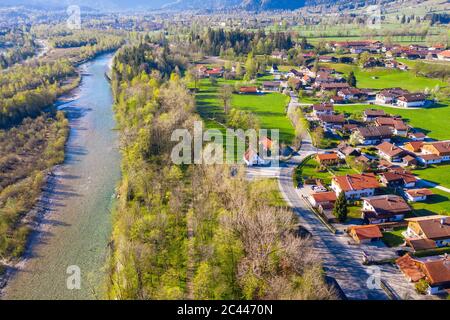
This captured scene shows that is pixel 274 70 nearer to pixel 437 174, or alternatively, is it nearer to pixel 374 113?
pixel 374 113

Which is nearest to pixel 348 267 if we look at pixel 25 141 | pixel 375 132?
pixel 375 132

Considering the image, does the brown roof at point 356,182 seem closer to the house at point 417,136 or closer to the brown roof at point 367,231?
the brown roof at point 367,231

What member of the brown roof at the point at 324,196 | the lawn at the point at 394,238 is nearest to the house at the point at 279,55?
the brown roof at the point at 324,196

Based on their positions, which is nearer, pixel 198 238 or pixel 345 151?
pixel 198 238
